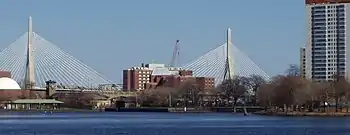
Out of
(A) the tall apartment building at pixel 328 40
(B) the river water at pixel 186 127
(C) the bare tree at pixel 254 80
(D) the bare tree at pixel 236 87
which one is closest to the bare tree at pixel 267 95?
(B) the river water at pixel 186 127

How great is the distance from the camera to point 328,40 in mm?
188500

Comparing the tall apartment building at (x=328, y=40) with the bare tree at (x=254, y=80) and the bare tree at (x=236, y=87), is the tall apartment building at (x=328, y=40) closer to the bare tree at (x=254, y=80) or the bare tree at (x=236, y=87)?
the bare tree at (x=254, y=80)

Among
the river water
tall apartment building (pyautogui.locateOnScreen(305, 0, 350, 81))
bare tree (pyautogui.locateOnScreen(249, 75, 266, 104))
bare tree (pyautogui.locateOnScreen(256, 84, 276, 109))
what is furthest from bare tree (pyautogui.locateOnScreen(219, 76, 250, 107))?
the river water

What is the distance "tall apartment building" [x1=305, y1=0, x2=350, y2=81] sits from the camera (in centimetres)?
18588

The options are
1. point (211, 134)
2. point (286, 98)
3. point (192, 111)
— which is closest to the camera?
point (211, 134)

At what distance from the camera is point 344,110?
442 feet

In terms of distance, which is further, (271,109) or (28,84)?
(28,84)

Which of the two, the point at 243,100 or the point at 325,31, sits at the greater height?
the point at 325,31

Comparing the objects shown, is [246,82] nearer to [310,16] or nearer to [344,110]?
[310,16]

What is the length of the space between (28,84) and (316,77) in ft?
178

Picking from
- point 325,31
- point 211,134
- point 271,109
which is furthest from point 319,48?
point 211,134

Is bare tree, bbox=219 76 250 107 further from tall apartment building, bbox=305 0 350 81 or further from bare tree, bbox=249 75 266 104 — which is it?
tall apartment building, bbox=305 0 350 81

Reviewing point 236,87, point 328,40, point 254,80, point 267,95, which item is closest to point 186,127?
point 267,95

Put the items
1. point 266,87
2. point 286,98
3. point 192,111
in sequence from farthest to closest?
point 192,111
point 266,87
point 286,98
